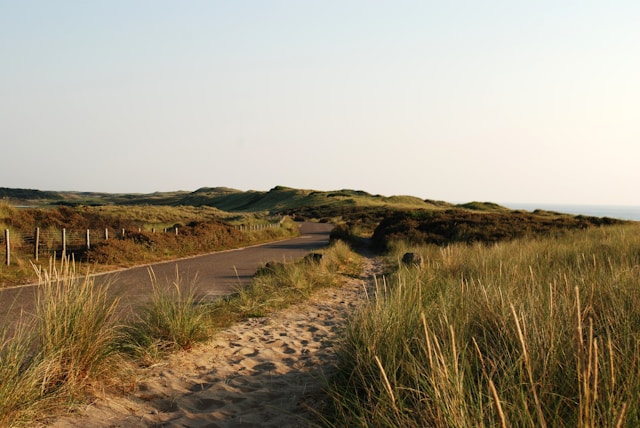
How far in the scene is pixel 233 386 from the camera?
18.6 ft

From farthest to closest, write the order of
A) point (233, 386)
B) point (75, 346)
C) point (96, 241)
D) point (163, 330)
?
point (96, 241)
point (163, 330)
point (233, 386)
point (75, 346)

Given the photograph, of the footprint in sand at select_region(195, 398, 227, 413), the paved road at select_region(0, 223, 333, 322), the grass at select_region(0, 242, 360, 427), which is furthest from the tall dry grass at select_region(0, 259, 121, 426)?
the paved road at select_region(0, 223, 333, 322)

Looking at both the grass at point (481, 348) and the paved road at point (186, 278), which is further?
the paved road at point (186, 278)

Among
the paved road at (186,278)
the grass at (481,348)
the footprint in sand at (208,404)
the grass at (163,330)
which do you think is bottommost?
the paved road at (186,278)

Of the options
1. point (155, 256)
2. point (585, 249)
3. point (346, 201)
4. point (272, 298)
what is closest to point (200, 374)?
point (272, 298)

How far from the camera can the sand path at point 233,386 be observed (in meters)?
4.64

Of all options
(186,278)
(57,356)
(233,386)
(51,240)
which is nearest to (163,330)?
(233,386)

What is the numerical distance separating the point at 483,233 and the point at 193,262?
12.4 meters

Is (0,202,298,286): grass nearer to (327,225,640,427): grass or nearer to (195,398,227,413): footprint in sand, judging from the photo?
(195,398,227,413): footprint in sand

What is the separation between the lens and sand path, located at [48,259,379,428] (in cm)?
464

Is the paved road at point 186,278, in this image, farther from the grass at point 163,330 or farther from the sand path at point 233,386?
the sand path at point 233,386

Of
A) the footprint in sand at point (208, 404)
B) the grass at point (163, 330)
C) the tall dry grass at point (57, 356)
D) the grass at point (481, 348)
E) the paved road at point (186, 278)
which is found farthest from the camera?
the paved road at point (186, 278)

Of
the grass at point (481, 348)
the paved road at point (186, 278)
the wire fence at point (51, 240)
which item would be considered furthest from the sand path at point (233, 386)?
the wire fence at point (51, 240)

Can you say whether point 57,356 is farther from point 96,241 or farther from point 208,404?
point 96,241
